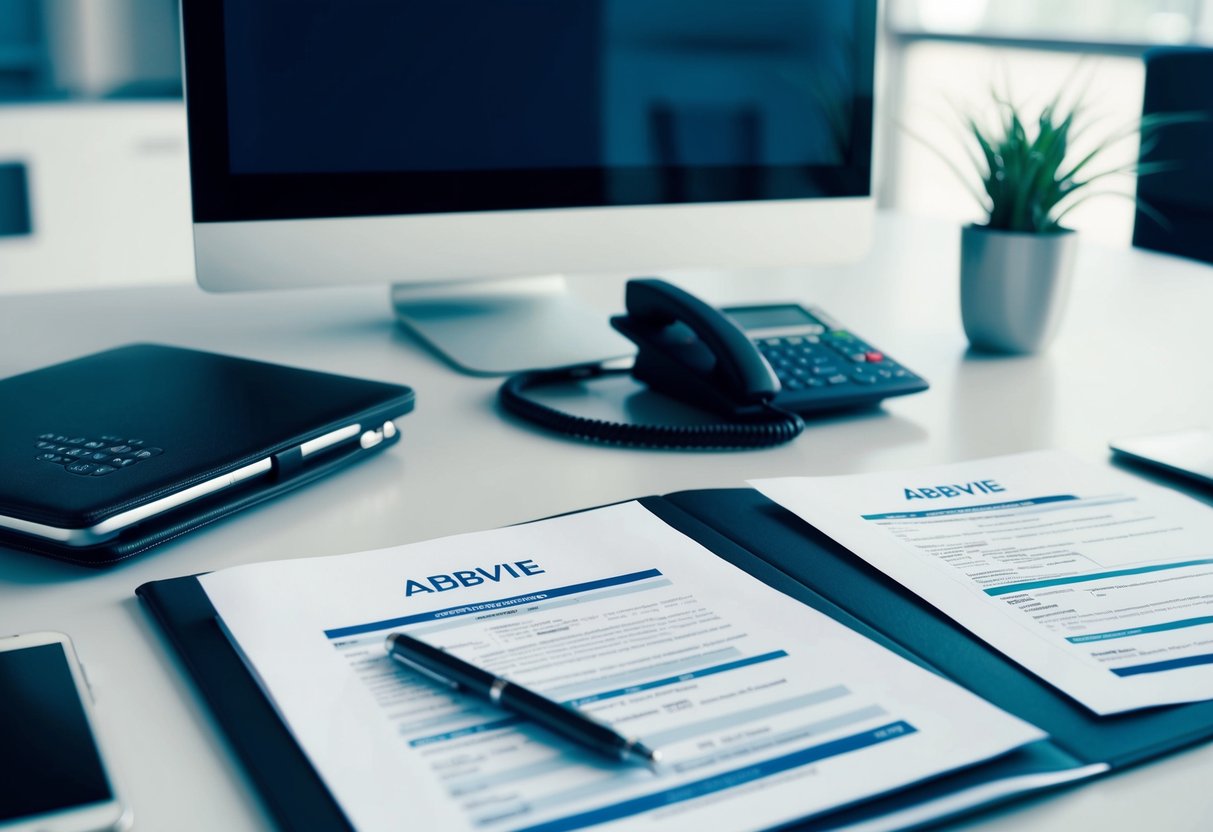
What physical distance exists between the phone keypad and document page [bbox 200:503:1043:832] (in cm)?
10

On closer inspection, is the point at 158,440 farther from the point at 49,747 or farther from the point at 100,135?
the point at 100,135

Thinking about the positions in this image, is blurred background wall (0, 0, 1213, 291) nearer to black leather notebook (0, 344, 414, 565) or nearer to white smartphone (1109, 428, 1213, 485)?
white smartphone (1109, 428, 1213, 485)

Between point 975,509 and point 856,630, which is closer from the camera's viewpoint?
point 856,630

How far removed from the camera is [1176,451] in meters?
0.78

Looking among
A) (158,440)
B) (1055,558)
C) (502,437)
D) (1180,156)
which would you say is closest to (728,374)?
(502,437)

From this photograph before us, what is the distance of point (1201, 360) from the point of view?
105 centimetres

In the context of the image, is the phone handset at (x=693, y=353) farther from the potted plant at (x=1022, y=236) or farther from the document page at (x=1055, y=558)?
the potted plant at (x=1022, y=236)

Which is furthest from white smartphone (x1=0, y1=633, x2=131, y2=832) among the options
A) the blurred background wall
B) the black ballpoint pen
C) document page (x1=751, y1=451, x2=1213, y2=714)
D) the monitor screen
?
the blurred background wall

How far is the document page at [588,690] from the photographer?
1.34 ft

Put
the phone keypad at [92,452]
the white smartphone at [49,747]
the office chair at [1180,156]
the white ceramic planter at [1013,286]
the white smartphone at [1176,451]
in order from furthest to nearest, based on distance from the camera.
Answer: the office chair at [1180,156]
the white ceramic planter at [1013,286]
the white smartphone at [1176,451]
the phone keypad at [92,452]
the white smartphone at [49,747]

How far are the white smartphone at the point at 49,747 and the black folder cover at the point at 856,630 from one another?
5cm

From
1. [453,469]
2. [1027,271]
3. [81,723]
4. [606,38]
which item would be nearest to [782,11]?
[606,38]

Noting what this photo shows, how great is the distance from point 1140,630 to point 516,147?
23.8 inches

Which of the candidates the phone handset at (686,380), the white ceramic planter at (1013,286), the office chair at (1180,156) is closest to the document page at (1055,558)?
the phone handset at (686,380)
